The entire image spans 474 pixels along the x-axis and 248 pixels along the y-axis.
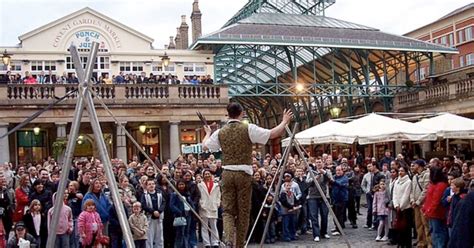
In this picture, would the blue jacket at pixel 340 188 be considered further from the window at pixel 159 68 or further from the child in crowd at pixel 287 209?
the window at pixel 159 68

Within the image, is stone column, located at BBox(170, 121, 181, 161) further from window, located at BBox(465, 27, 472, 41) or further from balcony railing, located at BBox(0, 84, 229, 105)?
window, located at BBox(465, 27, 472, 41)

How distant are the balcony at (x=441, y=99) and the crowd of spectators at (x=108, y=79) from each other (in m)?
10.2

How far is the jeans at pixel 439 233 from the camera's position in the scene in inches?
415

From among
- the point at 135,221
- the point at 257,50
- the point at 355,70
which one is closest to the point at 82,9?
the point at 257,50

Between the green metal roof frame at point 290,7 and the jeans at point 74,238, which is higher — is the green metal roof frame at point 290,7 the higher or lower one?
the higher one

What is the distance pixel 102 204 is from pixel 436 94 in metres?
20.8

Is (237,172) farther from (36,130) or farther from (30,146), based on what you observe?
(30,146)

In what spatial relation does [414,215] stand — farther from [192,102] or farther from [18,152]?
[18,152]

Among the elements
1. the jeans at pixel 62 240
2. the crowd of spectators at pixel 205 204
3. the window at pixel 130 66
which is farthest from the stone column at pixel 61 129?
the jeans at pixel 62 240

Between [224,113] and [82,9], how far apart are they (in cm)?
762

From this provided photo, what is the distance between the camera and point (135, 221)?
36.3 ft

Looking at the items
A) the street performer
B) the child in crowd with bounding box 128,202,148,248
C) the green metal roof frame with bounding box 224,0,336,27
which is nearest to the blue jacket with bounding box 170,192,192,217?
the child in crowd with bounding box 128,202,148,248

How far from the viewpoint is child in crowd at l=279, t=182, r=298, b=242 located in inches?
559

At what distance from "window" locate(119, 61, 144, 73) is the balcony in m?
13.0
